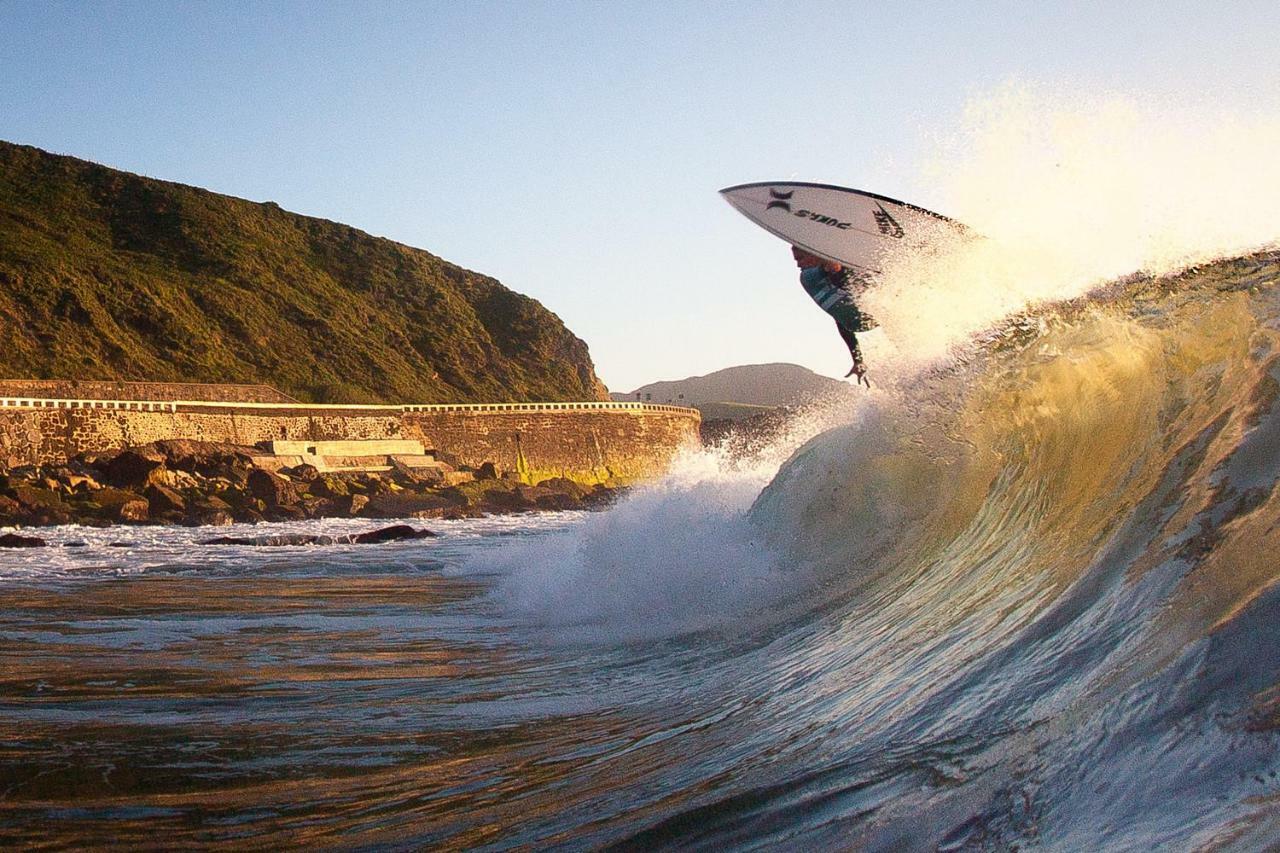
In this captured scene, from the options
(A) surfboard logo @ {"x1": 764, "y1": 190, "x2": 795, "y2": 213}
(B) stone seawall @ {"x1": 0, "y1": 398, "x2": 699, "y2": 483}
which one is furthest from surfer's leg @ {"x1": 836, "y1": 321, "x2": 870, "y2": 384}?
(B) stone seawall @ {"x1": 0, "y1": 398, "x2": 699, "y2": 483}

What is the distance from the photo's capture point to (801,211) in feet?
40.9

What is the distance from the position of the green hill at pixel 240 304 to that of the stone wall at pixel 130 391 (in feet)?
11.0

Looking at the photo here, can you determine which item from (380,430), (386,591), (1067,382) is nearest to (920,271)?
(1067,382)

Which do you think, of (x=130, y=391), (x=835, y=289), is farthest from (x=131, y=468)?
(x=835, y=289)

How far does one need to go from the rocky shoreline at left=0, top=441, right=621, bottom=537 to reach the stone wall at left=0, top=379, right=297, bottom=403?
7853 mm

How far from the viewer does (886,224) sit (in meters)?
11.6

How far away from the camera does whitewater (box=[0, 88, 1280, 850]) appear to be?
8.13 ft

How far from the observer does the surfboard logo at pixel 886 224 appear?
1144 centimetres

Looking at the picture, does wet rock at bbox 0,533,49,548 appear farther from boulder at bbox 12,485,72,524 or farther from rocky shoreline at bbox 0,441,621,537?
boulder at bbox 12,485,72,524

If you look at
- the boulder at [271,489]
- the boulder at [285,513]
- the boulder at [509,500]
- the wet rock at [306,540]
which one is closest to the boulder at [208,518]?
the boulder at [285,513]

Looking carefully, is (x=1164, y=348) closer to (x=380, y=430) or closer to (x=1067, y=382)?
(x=1067, y=382)

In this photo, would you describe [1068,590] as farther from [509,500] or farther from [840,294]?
[509,500]

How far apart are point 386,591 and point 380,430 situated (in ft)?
117

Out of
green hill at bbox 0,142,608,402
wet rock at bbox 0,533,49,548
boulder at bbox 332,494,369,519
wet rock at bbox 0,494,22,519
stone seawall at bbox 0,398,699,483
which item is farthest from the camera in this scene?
green hill at bbox 0,142,608,402
